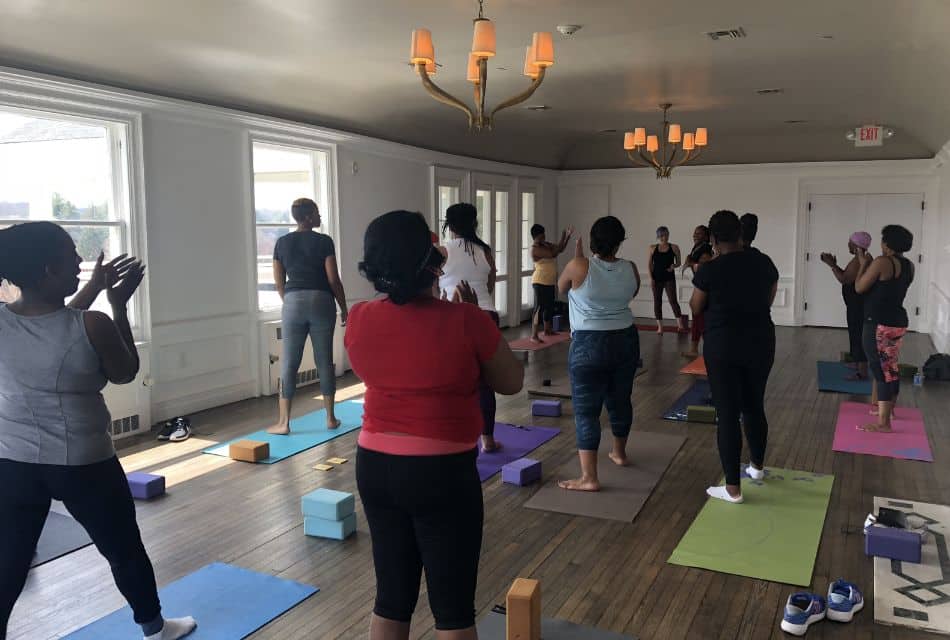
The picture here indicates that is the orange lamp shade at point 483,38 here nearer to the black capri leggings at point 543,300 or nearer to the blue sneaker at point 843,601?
the blue sneaker at point 843,601

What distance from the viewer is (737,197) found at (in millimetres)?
11430

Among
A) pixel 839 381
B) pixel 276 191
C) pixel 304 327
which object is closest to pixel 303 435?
pixel 304 327

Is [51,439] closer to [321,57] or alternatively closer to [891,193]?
[321,57]

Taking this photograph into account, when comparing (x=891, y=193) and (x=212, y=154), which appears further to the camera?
(x=891, y=193)

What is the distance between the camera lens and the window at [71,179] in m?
4.75

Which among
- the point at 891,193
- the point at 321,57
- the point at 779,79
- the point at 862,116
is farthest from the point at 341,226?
the point at 891,193

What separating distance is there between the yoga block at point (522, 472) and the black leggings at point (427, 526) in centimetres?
237

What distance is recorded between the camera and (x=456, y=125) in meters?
8.74

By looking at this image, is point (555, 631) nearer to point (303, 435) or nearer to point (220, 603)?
point (220, 603)

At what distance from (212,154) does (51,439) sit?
4370 millimetres

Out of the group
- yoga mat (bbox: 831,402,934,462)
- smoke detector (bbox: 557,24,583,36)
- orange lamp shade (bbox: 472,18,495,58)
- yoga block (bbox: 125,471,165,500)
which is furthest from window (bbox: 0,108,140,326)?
yoga mat (bbox: 831,402,934,462)

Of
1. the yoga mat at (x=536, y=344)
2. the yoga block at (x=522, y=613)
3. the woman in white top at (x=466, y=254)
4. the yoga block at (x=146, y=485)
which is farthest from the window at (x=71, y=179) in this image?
the yoga mat at (x=536, y=344)

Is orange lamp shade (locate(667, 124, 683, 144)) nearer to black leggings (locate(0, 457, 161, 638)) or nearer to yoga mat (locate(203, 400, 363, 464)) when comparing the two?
yoga mat (locate(203, 400, 363, 464))

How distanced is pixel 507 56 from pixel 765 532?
375cm
